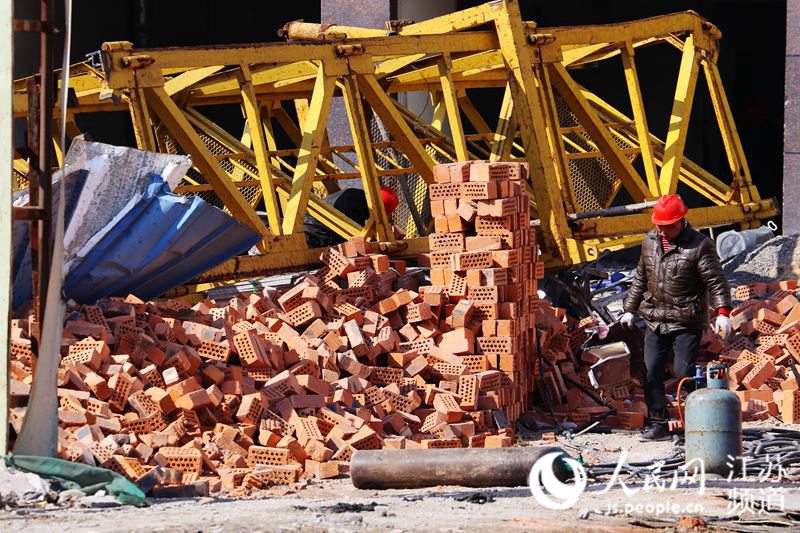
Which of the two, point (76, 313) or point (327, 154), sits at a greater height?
point (327, 154)

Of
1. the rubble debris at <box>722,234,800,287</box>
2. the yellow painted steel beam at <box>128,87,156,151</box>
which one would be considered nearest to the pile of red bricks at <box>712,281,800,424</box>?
the rubble debris at <box>722,234,800,287</box>

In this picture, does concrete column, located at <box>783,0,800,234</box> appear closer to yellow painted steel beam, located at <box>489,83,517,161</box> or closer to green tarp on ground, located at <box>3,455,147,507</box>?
yellow painted steel beam, located at <box>489,83,517,161</box>

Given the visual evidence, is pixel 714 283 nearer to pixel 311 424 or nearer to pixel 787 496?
pixel 787 496

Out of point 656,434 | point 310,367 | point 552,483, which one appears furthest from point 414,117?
point 552,483

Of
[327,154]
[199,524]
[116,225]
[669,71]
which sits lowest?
[199,524]

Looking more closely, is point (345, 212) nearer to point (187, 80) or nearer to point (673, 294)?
point (187, 80)

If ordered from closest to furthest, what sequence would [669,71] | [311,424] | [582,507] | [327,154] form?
[582,507]
[311,424]
[327,154]
[669,71]

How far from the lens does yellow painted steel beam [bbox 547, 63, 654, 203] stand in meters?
13.6

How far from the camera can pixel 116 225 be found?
34.7 feet

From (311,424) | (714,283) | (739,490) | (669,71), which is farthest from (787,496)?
(669,71)

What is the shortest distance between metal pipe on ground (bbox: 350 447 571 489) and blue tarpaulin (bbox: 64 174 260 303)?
288 centimetres

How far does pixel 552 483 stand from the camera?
8398 millimetres

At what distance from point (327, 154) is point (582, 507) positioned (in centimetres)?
852

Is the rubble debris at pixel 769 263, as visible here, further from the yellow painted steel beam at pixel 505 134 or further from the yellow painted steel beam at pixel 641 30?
the yellow painted steel beam at pixel 505 134
